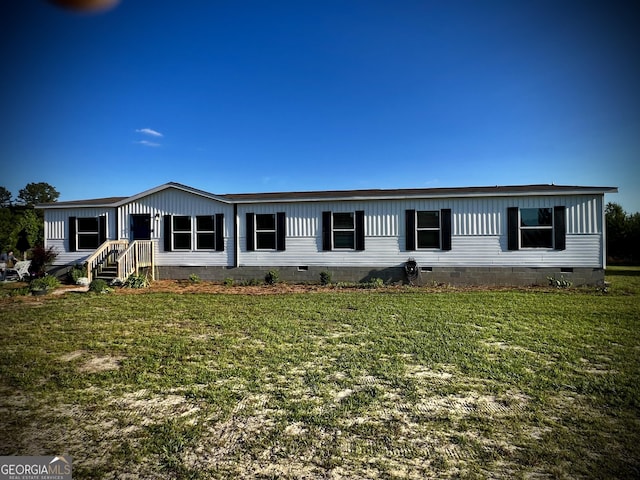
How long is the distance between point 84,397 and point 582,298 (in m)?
11.2

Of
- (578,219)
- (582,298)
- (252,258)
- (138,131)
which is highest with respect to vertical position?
(138,131)

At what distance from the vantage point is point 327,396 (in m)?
3.35

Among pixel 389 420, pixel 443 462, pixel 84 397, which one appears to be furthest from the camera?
pixel 84 397

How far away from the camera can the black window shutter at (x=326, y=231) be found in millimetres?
12328

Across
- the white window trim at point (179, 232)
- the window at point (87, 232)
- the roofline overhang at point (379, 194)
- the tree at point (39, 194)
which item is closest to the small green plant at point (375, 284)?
the roofline overhang at point (379, 194)

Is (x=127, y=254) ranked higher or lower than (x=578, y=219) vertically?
lower

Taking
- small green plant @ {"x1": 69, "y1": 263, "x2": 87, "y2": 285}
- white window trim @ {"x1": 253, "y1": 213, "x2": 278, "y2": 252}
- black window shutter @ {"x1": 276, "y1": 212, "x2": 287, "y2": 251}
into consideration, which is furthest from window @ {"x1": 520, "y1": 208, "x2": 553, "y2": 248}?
small green plant @ {"x1": 69, "y1": 263, "x2": 87, "y2": 285}

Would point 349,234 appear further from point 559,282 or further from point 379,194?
point 559,282

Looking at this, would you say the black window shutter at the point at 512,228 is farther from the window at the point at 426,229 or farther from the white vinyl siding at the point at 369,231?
the window at the point at 426,229

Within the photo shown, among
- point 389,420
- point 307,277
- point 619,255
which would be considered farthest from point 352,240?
point 619,255

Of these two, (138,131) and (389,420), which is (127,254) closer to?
(138,131)

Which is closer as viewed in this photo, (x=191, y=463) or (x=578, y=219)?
(x=191, y=463)

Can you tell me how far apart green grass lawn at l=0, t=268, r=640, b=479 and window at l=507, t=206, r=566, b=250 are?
16.2 feet

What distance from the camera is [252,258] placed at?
12.9m
